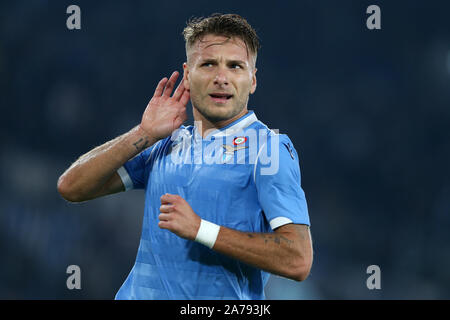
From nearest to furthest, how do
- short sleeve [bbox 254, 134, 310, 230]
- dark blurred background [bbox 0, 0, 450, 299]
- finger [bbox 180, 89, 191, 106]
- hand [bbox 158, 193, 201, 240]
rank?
hand [bbox 158, 193, 201, 240]
short sleeve [bbox 254, 134, 310, 230]
finger [bbox 180, 89, 191, 106]
dark blurred background [bbox 0, 0, 450, 299]

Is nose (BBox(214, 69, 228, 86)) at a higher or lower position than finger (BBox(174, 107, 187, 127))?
higher

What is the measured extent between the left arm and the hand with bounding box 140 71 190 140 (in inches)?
20.5

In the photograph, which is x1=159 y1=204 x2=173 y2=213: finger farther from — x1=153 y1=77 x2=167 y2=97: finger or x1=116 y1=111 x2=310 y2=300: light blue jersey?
x1=153 y1=77 x2=167 y2=97: finger

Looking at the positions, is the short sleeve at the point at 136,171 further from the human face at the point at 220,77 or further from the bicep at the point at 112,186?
the human face at the point at 220,77

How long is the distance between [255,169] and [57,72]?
538cm

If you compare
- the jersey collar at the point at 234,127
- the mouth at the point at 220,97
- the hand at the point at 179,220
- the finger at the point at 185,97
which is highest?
the finger at the point at 185,97

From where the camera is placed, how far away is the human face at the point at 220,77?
262 cm

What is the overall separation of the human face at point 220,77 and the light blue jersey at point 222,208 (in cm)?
13

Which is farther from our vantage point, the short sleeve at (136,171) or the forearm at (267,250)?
the short sleeve at (136,171)

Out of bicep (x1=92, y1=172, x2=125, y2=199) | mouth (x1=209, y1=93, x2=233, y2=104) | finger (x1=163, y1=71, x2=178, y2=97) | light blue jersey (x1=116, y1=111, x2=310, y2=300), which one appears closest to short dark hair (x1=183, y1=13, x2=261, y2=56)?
finger (x1=163, y1=71, x2=178, y2=97)

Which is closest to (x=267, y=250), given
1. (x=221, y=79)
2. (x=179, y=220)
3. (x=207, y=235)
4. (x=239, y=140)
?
(x=207, y=235)

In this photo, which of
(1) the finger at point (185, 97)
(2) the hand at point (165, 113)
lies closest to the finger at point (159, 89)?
(2) the hand at point (165, 113)

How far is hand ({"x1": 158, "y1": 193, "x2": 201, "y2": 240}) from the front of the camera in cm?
222
